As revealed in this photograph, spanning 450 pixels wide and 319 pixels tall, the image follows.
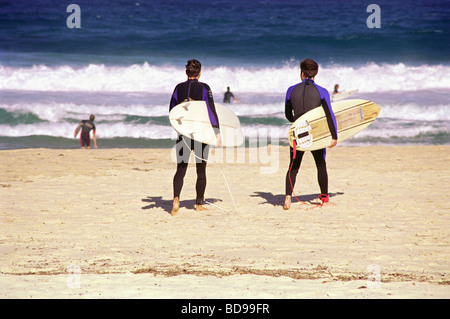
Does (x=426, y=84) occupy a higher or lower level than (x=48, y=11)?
lower

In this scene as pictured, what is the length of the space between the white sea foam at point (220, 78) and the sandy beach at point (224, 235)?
45.5 feet

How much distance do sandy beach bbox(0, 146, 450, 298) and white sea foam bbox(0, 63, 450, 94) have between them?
45.5 feet

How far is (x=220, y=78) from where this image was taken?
82.4 ft

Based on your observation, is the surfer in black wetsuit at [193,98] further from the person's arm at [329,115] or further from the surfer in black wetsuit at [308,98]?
the person's arm at [329,115]

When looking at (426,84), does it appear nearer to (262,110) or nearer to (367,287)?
(262,110)

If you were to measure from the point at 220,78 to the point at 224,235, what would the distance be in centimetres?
1988

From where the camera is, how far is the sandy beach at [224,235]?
4.07 metres

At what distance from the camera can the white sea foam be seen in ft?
76.2

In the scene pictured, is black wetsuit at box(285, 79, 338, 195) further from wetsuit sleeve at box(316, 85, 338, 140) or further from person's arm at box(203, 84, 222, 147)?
person's arm at box(203, 84, 222, 147)

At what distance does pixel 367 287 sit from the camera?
396cm

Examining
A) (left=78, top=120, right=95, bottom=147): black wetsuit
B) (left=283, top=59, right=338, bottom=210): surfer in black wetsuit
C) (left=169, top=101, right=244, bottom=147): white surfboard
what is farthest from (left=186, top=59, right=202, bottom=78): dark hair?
(left=78, top=120, right=95, bottom=147): black wetsuit

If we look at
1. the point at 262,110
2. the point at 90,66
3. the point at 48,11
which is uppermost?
the point at 48,11

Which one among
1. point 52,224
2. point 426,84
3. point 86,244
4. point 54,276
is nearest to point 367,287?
point 54,276

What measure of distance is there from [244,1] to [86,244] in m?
32.9
